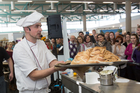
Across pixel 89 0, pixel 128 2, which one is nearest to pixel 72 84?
pixel 89 0

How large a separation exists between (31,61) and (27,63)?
0.04 meters

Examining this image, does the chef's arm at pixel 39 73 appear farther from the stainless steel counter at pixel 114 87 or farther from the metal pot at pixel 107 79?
the metal pot at pixel 107 79

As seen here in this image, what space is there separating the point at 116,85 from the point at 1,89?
5.97 ft

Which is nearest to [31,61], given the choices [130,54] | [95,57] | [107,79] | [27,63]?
[27,63]

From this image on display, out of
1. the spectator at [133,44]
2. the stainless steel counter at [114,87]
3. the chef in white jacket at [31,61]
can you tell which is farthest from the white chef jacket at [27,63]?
the spectator at [133,44]

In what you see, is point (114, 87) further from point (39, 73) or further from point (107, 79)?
point (39, 73)

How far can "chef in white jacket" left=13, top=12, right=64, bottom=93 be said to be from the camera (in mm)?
1536

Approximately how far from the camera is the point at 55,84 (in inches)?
195

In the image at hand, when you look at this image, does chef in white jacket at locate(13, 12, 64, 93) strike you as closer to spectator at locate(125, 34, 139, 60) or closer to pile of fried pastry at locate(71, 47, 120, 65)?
pile of fried pastry at locate(71, 47, 120, 65)

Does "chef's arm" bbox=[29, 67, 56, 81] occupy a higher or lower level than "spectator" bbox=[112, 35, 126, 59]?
higher

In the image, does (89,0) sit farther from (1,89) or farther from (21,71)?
(21,71)

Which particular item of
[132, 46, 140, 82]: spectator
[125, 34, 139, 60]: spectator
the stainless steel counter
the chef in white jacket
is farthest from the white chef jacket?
[125, 34, 139, 60]: spectator

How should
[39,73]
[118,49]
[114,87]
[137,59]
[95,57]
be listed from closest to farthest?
[39,73], [95,57], [114,87], [137,59], [118,49]

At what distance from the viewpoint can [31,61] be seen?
1.56 m
